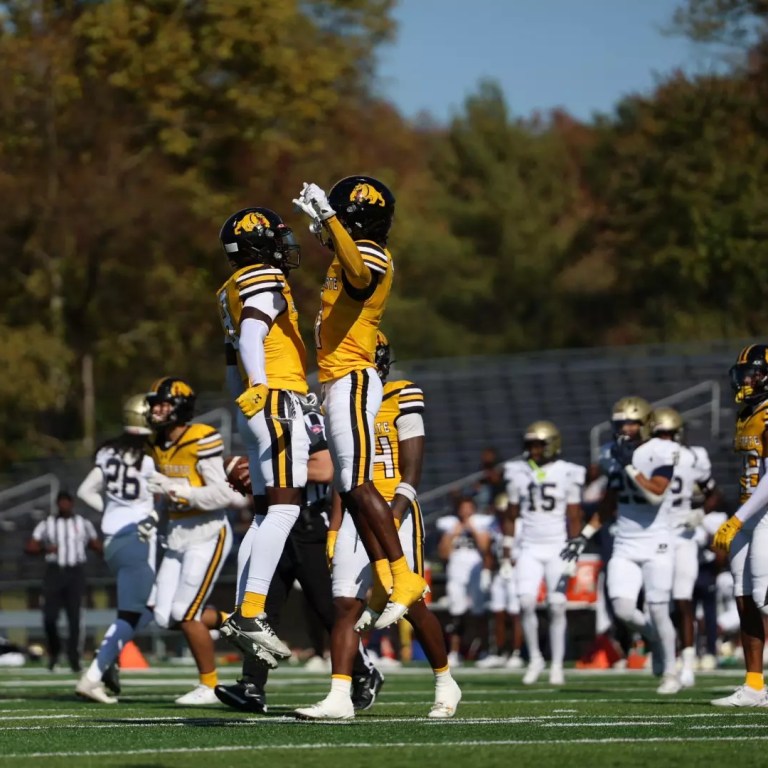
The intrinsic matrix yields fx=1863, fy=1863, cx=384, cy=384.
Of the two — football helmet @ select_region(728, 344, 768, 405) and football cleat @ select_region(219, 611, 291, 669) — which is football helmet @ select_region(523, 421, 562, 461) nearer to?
football helmet @ select_region(728, 344, 768, 405)

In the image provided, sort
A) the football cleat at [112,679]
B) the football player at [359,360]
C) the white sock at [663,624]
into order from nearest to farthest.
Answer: the football player at [359,360]
the football cleat at [112,679]
the white sock at [663,624]

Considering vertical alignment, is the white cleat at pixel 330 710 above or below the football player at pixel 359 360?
below

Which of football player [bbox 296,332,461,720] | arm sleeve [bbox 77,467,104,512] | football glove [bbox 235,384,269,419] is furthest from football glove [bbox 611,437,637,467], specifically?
football glove [bbox 235,384,269,419]

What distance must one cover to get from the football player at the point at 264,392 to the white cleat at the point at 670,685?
188 inches

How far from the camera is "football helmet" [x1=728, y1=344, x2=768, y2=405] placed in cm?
1038

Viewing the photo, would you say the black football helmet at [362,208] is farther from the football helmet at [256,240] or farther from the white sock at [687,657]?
the white sock at [687,657]

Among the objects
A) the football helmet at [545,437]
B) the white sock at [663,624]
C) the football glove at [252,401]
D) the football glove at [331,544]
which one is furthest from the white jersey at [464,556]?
the football glove at [252,401]

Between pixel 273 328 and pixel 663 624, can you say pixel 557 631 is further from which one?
pixel 273 328

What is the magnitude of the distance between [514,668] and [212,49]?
1610 cm

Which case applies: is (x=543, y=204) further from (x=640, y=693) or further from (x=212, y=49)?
(x=640, y=693)

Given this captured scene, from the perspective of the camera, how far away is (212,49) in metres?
31.5

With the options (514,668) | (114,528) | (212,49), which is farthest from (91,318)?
(114,528)

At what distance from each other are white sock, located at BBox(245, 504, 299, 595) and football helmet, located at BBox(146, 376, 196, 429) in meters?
2.99

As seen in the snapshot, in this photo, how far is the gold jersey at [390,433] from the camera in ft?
30.5
